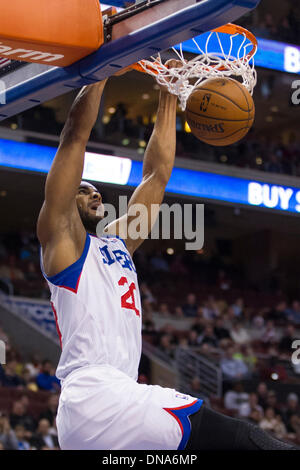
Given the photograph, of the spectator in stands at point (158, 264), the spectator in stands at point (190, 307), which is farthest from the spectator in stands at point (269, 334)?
the spectator in stands at point (158, 264)

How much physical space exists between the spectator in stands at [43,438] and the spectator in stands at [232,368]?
3926mm

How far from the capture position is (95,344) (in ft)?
10.4

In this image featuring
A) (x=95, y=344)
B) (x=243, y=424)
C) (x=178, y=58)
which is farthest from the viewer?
(x=178, y=58)

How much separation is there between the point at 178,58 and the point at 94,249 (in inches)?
57.4

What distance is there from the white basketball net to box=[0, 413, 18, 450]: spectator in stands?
4819 millimetres

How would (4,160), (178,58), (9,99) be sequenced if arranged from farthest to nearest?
1. (4,160)
2. (178,58)
3. (9,99)

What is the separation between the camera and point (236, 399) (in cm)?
1098

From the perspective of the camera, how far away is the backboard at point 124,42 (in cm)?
285

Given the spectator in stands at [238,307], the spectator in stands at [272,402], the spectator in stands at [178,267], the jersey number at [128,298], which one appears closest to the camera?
the jersey number at [128,298]

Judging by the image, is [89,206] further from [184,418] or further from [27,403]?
[27,403]

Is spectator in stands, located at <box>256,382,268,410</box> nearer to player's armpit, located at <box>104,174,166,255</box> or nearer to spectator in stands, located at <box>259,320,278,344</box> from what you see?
spectator in stands, located at <box>259,320,278,344</box>

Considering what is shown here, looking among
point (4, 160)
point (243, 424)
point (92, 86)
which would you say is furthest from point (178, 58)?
point (4, 160)

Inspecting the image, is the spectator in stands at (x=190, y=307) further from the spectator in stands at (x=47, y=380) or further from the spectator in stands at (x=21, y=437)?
the spectator in stands at (x=21, y=437)
